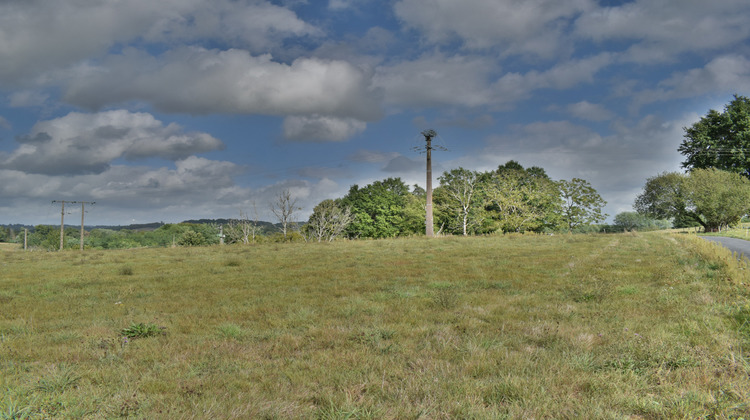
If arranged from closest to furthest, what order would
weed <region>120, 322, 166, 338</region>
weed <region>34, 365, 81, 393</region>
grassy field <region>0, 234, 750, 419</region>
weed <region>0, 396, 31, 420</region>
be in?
weed <region>0, 396, 31, 420</region> → grassy field <region>0, 234, 750, 419</region> → weed <region>34, 365, 81, 393</region> → weed <region>120, 322, 166, 338</region>

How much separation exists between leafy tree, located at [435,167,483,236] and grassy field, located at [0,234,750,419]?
185 feet

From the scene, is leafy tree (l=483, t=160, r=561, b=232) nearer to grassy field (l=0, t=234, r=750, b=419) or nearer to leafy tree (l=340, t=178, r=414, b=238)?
leafy tree (l=340, t=178, r=414, b=238)

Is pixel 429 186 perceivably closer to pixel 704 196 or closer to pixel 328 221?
pixel 328 221

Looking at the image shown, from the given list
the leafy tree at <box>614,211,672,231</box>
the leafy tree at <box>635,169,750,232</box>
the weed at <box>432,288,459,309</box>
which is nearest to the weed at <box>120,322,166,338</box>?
the weed at <box>432,288,459,309</box>

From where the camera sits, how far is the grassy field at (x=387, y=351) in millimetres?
4004

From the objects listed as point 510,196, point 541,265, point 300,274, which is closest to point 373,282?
point 300,274

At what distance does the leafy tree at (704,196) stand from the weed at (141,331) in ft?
262

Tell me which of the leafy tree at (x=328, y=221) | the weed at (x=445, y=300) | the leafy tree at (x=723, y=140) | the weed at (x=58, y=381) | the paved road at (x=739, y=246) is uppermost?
the leafy tree at (x=723, y=140)

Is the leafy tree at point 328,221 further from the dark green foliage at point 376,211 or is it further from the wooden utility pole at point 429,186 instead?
the wooden utility pole at point 429,186

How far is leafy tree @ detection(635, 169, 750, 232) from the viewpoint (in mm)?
60938

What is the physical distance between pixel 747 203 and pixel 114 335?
273 feet

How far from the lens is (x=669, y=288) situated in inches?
415

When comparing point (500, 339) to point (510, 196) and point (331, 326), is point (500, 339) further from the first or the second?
point (510, 196)

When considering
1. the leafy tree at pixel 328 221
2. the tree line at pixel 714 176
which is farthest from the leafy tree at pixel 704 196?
the leafy tree at pixel 328 221
